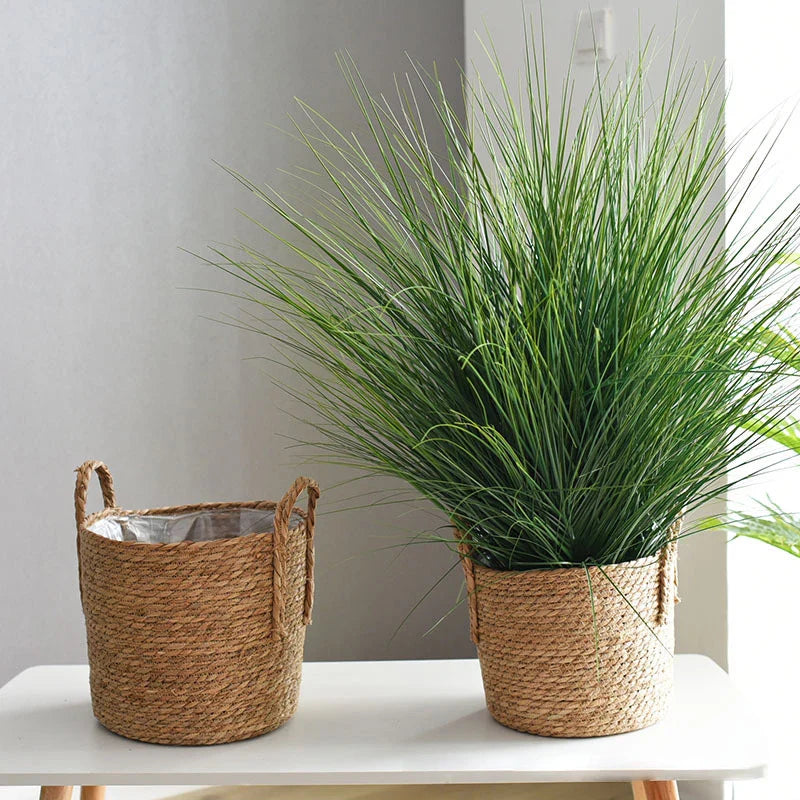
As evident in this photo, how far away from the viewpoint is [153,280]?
2295mm

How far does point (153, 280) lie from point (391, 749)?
5.35ft

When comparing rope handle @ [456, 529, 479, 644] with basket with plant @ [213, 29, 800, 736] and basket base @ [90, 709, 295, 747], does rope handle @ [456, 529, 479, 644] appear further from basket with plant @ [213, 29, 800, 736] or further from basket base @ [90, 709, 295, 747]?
basket base @ [90, 709, 295, 747]

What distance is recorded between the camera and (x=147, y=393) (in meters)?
2.29

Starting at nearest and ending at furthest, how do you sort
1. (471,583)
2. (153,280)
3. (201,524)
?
(471,583) → (201,524) → (153,280)

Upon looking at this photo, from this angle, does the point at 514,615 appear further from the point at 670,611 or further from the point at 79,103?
the point at 79,103

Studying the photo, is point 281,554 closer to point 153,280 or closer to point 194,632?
point 194,632

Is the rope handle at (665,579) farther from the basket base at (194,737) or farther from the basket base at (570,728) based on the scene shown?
the basket base at (194,737)

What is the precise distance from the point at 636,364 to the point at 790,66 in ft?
3.68

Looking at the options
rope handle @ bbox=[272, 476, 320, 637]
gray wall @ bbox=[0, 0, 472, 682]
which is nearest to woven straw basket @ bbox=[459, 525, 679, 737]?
rope handle @ bbox=[272, 476, 320, 637]

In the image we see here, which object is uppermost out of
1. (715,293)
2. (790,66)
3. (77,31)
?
(77,31)

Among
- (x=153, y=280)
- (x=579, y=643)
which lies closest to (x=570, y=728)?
(x=579, y=643)

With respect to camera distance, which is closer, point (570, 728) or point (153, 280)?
point (570, 728)

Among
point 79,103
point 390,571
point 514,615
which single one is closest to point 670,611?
point 514,615

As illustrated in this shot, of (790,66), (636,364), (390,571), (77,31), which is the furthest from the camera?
(390,571)
